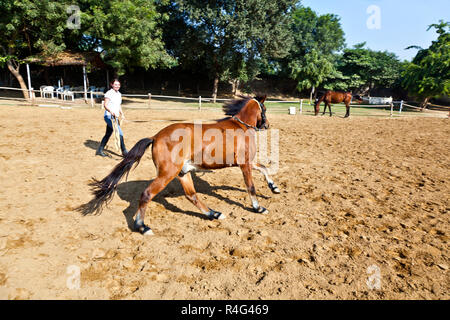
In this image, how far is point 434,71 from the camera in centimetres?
2283

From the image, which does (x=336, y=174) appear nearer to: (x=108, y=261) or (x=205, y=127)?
(x=205, y=127)

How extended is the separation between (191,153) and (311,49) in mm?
36808

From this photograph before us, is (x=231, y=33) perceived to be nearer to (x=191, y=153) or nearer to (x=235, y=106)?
(x=235, y=106)

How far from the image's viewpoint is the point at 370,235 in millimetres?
3400

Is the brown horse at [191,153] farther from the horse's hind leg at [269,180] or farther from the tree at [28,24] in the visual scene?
the tree at [28,24]

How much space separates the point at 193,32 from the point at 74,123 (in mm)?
17088

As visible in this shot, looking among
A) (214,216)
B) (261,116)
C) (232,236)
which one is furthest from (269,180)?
(232,236)

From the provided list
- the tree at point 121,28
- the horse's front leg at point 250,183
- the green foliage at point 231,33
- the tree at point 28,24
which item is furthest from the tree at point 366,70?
the horse's front leg at point 250,183

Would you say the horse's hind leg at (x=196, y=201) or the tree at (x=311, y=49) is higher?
the tree at (x=311, y=49)

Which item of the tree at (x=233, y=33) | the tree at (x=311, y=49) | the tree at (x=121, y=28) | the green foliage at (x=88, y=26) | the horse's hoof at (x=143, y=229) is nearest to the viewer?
the horse's hoof at (x=143, y=229)

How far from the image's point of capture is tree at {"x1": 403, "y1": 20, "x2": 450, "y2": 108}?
21.9m

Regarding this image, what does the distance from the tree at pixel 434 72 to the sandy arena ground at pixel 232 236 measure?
830 inches

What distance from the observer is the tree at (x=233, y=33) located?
2142cm
